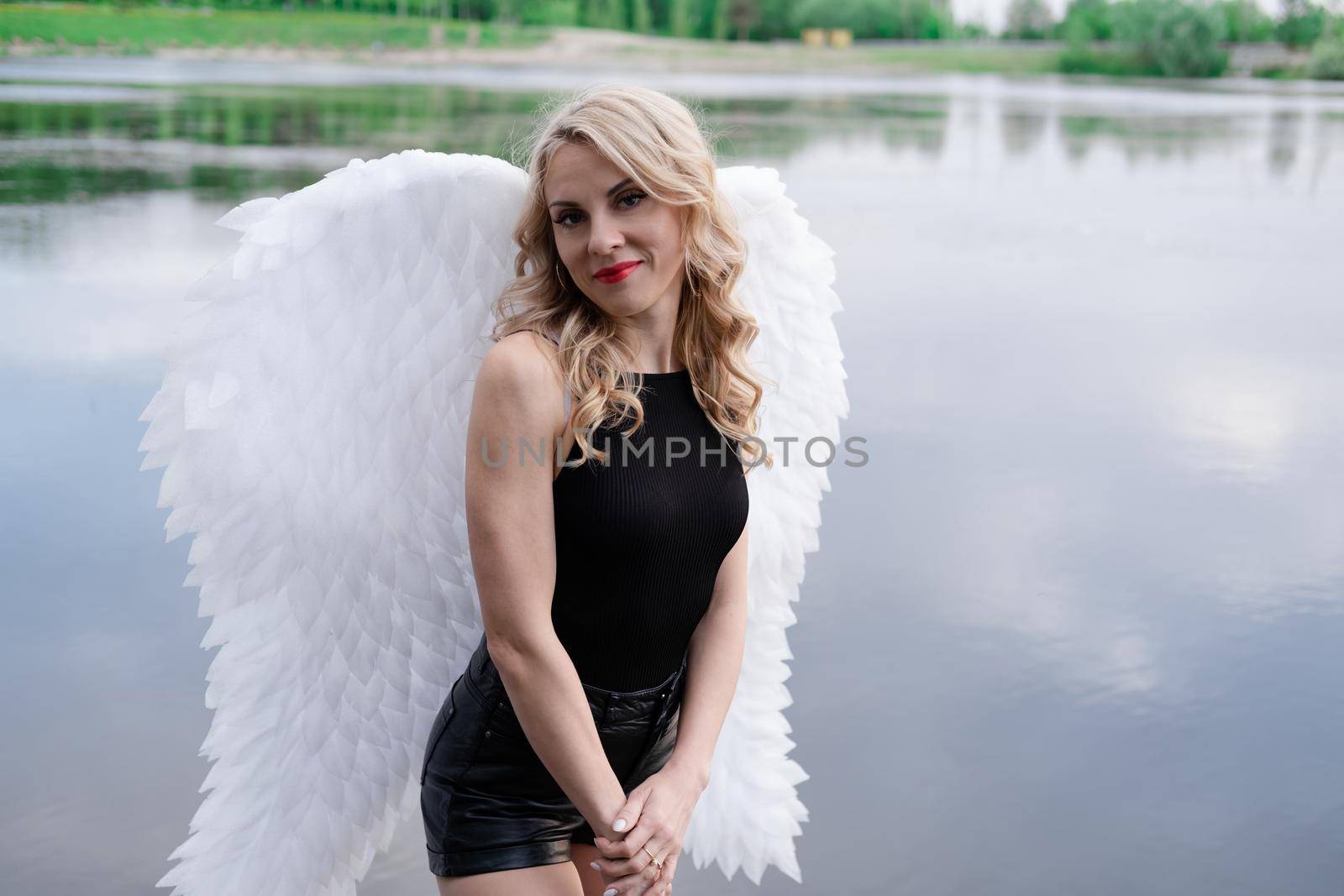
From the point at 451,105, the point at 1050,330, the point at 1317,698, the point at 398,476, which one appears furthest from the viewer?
the point at 451,105

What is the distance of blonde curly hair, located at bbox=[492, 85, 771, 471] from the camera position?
1.38 meters

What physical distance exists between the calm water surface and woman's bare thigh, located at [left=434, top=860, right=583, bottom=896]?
94 centimetres

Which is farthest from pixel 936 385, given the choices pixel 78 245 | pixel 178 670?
pixel 78 245

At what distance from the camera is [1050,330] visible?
6.28 m

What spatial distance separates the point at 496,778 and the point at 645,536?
37cm

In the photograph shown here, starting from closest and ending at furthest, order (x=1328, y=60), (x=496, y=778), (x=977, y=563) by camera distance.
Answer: (x=496, y=778) < (x=977, y=563) < (x=1328, y=60)

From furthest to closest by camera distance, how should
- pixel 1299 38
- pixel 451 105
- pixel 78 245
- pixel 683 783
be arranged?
pixel 1299 38
pixel 451 105
pixel 78 245
pixel 683 783

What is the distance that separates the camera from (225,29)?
96.2 feet

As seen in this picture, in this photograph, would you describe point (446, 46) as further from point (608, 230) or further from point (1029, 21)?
point (608, 230)

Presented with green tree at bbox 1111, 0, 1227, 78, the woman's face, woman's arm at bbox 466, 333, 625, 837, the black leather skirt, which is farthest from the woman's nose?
green tree at bbox 1111, 0, 1227, 78

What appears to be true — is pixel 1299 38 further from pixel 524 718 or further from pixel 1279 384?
pixel 524 718

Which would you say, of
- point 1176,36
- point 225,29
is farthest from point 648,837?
point 1176,36

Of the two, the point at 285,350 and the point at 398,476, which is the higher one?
the point at 285,350

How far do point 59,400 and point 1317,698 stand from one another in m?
4.61
